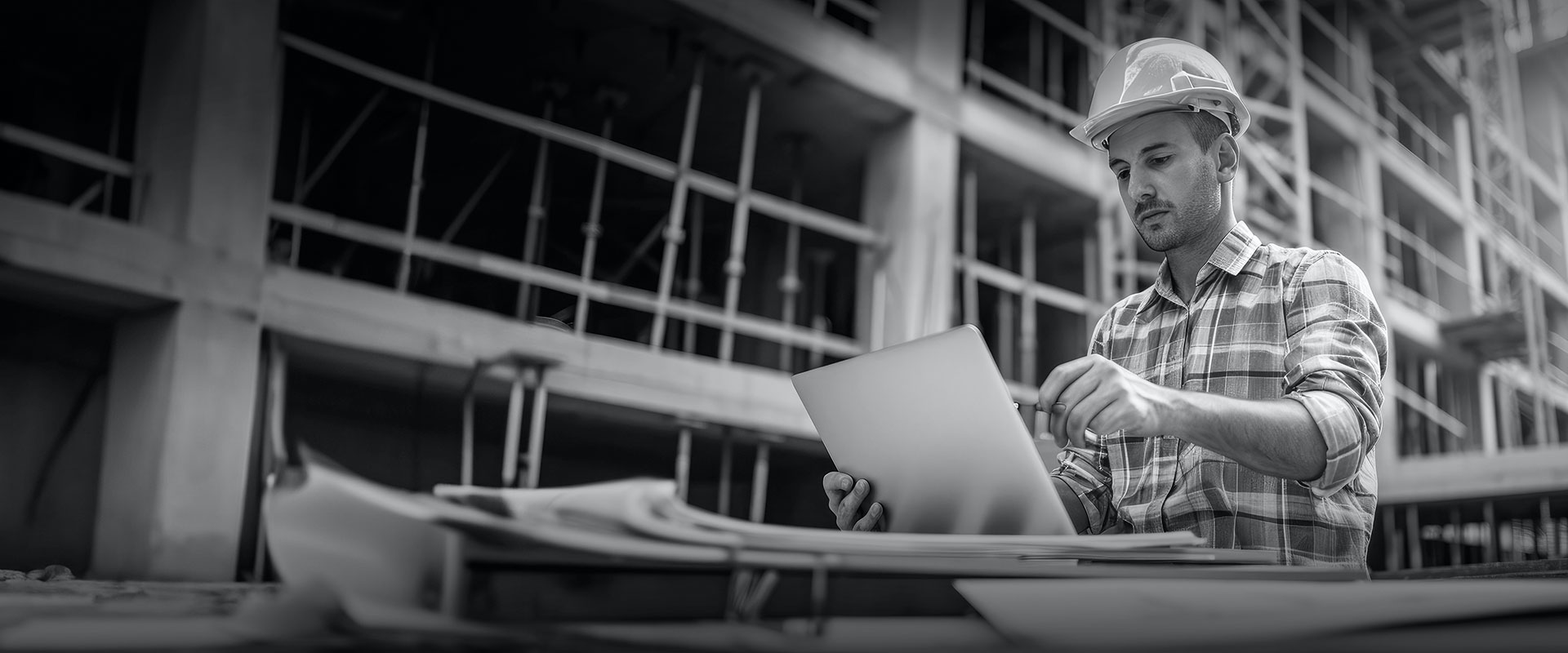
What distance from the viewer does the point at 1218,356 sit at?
53.6 inches

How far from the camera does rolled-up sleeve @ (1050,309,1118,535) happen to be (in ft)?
4.77

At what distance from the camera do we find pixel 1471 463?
7801mm

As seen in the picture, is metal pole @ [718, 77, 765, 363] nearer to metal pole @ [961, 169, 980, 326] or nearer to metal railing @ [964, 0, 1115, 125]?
metal pole @ [961, 169, 980, 326]

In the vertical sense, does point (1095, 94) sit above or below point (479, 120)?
below

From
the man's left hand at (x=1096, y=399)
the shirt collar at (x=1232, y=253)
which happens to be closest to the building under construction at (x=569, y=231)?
the shirt collar at (x=1232, y=253)

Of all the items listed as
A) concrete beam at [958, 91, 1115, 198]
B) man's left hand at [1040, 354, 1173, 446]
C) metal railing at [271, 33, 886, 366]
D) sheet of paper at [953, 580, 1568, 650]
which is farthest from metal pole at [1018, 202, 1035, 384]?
sheet of paper at [953, 580, 1568, 650]

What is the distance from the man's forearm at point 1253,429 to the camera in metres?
0.97

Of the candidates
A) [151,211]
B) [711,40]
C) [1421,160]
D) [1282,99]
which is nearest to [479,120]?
[711,40]

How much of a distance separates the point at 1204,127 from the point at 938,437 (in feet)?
2.15

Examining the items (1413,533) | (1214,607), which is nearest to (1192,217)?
(1214,607)

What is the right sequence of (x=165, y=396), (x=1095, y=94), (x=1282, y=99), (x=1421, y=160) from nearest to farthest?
(x=1095, y=94)
(x=165, y=396)
(x=1282, y=99)
(x=1421, y=160)

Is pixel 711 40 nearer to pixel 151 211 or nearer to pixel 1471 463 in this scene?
pixel 151 211

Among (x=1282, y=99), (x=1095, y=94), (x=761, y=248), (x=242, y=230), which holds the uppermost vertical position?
(x=1282, y=99)

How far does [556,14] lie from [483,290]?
2.46 m
